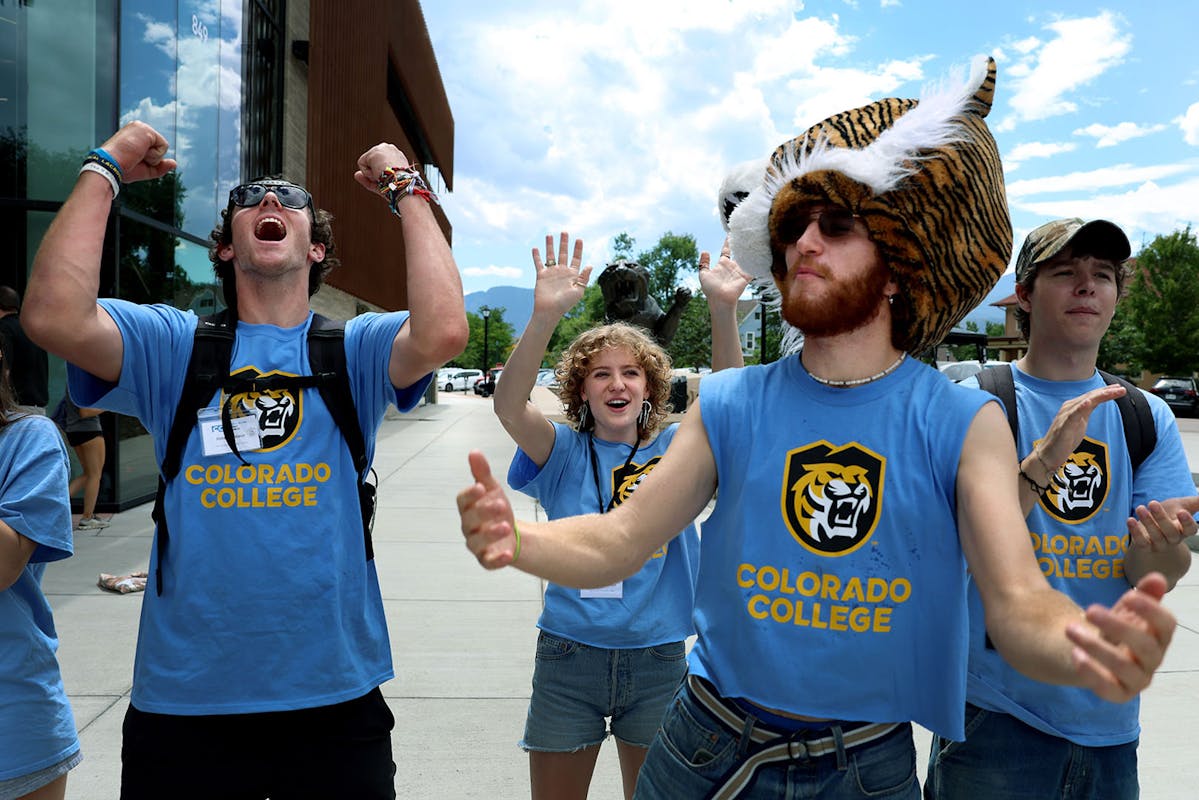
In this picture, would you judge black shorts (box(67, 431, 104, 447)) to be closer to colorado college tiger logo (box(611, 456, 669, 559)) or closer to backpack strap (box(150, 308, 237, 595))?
backpack strap (box(150, 308, 237, 595))

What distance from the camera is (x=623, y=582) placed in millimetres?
2705

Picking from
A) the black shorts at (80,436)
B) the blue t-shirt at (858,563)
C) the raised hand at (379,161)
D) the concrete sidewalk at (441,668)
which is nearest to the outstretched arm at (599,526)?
the blue t-shirt at (858,563)

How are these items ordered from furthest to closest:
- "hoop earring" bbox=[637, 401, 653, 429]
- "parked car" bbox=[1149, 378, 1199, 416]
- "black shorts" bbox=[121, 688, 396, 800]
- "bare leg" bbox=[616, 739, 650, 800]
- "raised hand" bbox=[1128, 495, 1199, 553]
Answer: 1. "parked car" bbox=[1149, 378, 1199, 416]
2. "hoop earring" bbox=[637, 401, 653, 429]
3. "bare leg" bbox=[616, 739, 650, 800]
4. "black shorts" bbox=[121, 688, 396, 800]
5. "raised hand" bbox=[1128, 495, 1199, 553]

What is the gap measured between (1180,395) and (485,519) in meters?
38.8

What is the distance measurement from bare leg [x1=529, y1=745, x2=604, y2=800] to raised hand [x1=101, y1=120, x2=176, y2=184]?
1996 millimetres

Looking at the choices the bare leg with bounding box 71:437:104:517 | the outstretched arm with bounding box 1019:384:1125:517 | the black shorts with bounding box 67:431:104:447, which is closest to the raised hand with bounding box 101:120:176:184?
the outstretched arm with bounding box 1019:384:1125:517

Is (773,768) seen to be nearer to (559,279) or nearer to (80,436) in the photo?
(559,279)

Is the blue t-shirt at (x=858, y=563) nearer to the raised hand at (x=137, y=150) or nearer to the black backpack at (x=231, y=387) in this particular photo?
the black backpack at (x=231, y=387)

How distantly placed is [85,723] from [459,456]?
36.8 feet

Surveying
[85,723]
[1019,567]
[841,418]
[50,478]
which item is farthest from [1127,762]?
[85,723]

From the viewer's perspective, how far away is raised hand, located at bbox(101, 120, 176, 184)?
7.55 feet

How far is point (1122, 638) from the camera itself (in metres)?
1.11

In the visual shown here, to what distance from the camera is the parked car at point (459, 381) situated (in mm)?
61312

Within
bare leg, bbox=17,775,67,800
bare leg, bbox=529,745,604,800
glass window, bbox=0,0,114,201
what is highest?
glass window, bbox=0,0,114,201
